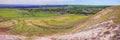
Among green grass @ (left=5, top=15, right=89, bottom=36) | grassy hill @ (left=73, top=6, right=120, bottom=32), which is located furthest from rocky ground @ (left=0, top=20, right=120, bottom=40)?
green grass @ (left=5, top=15, right=89, bottom=36)

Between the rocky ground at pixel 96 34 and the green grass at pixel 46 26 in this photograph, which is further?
the green grass at pixel 46 26

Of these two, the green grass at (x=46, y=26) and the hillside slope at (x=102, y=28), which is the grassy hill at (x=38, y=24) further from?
the hillside slope at (x=102, y=28)

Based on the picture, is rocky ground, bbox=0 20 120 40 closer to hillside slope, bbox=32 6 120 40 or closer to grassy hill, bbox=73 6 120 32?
hillside slope, bbox=32 6 120 40

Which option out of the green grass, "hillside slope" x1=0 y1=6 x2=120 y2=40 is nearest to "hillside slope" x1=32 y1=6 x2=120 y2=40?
"hillside slope" x1=0 y1=6 x2=120 y2=40

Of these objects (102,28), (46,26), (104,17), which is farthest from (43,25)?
(102,28)

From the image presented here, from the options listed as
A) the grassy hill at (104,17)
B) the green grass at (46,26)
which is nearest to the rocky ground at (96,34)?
the grassy hill at (104,17)

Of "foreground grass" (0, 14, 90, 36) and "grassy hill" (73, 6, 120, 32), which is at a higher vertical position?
"grassy hill" (73, 6, 120, 32)

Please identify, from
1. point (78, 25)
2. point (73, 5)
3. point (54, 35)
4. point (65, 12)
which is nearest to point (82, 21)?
point (78, 25)

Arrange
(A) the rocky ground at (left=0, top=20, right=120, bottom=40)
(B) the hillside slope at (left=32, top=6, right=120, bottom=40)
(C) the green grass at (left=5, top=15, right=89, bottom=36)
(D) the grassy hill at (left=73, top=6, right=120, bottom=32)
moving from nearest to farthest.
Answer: (A) the rocky ground at (left=0, top=20, right=120, bottom=40), (B) the hillside slope at (left=32, top=6, right=120, bottom=40), (D) the grassy hill at (left=73, top=6, right=120, bottom=32), (C) the green grass at (left=5, top=15, right=89, bottom=36)

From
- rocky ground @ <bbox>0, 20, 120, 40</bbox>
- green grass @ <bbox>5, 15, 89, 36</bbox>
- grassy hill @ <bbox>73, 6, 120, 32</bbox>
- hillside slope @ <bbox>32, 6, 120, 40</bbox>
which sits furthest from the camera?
green grass @ <bbox>5, 15, 89, 36</bbox>

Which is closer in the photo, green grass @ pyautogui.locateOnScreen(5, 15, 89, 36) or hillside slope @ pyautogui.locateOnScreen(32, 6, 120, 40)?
hillside slope @ pyautogui.locateOnScreen(32, 6, 120, 40)

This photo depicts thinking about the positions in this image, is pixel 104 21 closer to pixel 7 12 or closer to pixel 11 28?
pixel 11 28
